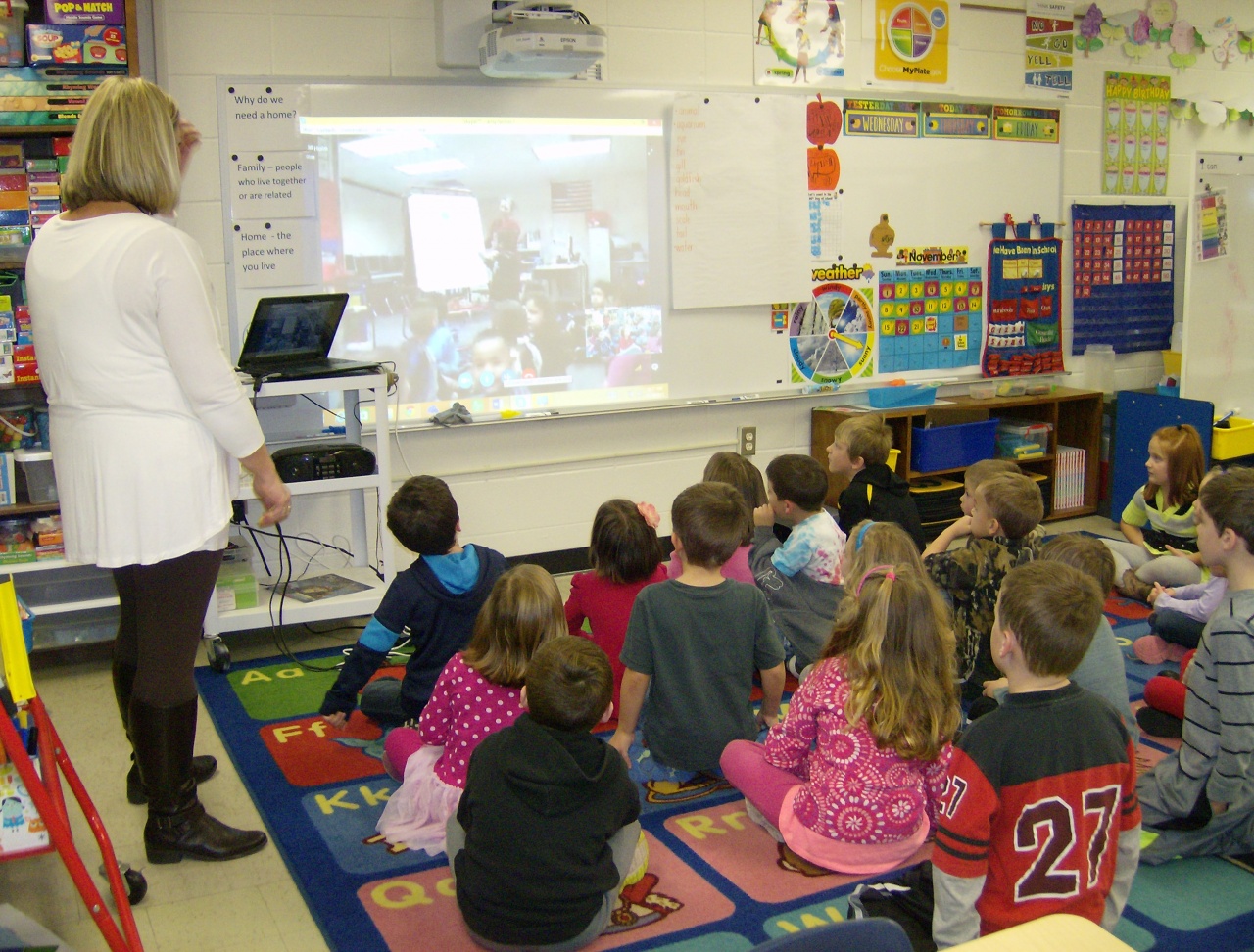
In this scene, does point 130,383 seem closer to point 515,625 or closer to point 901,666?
point 515,625

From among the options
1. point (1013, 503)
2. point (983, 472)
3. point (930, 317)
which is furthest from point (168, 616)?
point (930, 317)

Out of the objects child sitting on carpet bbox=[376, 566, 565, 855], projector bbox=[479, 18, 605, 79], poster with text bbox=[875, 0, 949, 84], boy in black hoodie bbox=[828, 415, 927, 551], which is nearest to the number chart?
poster with text bbox=[875, 0, 949, 84]

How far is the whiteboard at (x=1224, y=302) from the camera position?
5.31 metres

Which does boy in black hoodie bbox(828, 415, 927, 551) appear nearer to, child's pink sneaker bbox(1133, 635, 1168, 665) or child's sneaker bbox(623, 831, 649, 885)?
child's pink sneaker bbox(1133, 635, 1168, 665)

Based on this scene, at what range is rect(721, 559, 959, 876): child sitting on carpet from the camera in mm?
2029

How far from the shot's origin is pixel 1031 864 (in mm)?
1652

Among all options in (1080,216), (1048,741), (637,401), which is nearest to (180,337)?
(1048,741)

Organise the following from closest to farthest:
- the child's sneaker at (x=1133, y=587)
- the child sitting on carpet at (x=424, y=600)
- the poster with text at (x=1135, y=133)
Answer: the child sitting on carpet at (x=424, y=600)
the child's sneaker at (x=1133, y=587)
the poster with text at (x=1135, y=133)

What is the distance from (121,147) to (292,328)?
5.24 ft

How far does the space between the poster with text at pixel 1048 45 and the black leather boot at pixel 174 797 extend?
4.69 meters

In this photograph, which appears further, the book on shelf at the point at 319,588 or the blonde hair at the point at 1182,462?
the blonde hair at the point at 1182,462

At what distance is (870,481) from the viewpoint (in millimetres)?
3668

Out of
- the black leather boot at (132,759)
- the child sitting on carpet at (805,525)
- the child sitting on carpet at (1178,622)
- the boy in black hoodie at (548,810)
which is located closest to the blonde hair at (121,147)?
the black leather boot at (132,759)

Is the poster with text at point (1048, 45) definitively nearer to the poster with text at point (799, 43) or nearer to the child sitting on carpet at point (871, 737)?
the poster with text at point (799, 43)
